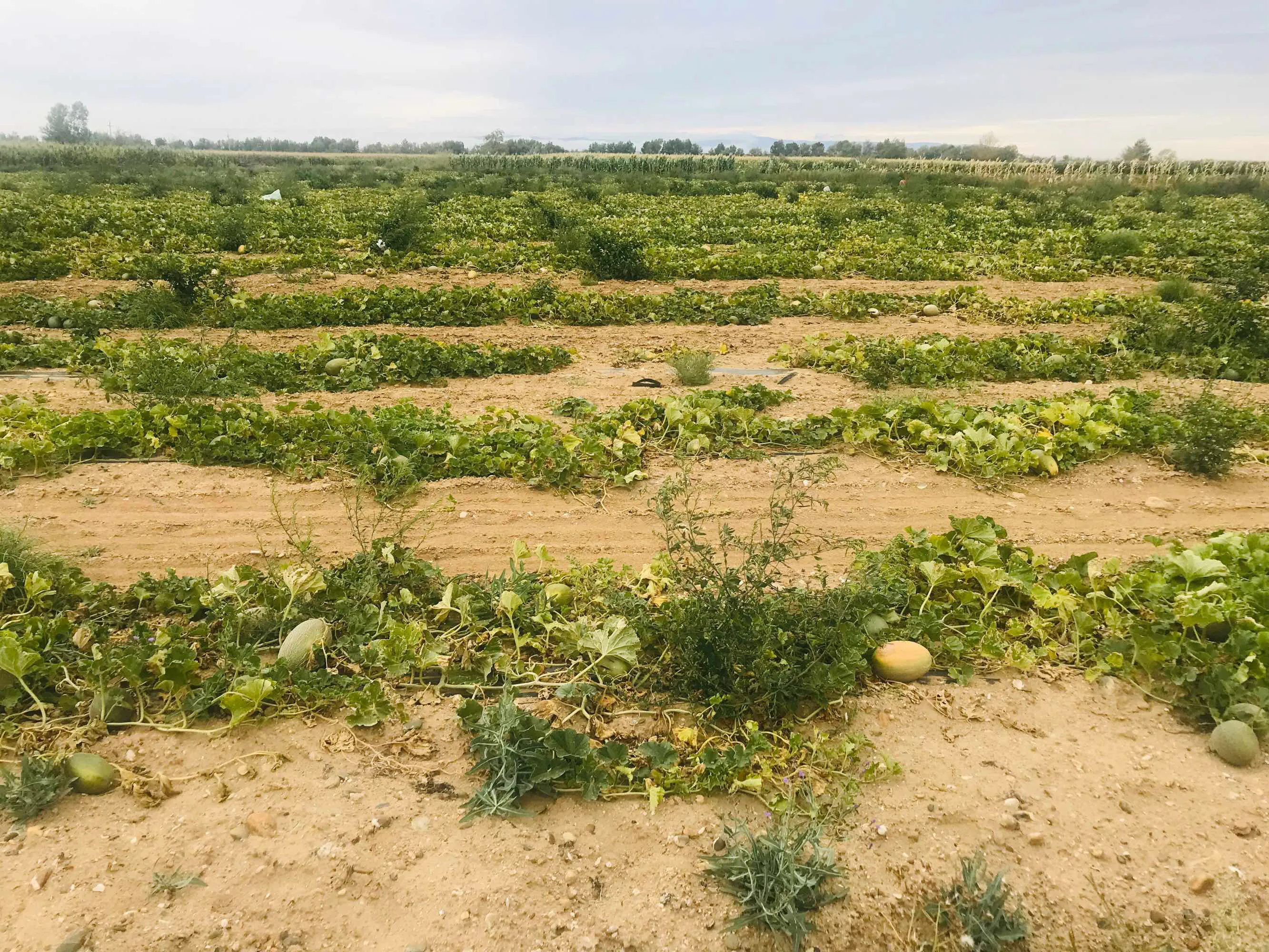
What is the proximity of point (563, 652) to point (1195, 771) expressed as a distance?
2793 mm

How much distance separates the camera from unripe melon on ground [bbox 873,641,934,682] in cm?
384

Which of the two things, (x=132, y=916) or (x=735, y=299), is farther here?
(x=735, y=299)

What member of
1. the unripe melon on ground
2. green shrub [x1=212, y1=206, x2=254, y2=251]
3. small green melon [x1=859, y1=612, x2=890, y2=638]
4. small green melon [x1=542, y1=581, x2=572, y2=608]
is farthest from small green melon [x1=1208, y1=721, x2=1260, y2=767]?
green shrub [x1=212, y1=206, x2=254, y2=251]

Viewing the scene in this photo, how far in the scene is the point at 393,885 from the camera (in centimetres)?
279

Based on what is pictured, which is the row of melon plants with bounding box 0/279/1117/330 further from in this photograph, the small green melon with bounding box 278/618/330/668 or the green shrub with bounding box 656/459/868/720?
the green shrub with bounding box 656/459/868/720

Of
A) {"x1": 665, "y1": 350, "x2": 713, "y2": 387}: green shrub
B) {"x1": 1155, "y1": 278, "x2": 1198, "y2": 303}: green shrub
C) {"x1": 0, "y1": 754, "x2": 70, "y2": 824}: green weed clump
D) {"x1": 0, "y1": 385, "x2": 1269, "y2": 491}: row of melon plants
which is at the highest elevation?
{"x1": 1155, "y1": 278, "x2": 1198, "y2": 303}: green shrub

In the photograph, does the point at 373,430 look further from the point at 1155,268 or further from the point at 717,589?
the point at 1155,268

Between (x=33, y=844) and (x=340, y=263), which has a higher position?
(x=340, y=263)

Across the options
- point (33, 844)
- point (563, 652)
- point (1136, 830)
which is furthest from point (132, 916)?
point (1136, 830)

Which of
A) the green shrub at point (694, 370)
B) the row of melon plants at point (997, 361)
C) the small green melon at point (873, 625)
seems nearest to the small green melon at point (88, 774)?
the small green melon at point (873, 625)

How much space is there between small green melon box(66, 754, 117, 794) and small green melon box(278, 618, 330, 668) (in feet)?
2.51

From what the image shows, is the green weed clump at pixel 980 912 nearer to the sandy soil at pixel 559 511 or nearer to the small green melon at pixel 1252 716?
the small green melon at pixel 1252 716

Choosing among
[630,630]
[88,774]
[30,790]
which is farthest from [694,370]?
[30,790]

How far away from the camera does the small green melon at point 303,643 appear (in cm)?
375
